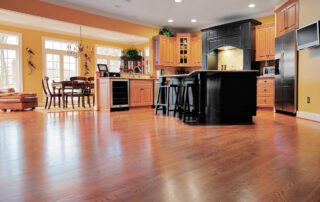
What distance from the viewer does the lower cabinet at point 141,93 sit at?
7438 millimetres

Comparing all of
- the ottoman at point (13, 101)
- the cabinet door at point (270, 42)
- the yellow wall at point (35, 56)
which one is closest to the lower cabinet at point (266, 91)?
the cabinet door at point (270, 42)

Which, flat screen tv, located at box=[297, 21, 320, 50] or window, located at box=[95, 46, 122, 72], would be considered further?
window, located at box=[95, 46, 122, 72]

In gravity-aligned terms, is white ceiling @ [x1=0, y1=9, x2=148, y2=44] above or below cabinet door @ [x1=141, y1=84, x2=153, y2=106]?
above

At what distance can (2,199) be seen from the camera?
1.32m

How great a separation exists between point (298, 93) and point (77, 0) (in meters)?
5.85

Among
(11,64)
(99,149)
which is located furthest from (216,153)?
(11,64)

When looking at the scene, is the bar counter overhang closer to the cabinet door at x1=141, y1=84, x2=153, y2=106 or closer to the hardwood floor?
the hardwood floor

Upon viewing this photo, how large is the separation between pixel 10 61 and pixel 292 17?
28.9 ft

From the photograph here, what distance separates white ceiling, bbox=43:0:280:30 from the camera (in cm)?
651

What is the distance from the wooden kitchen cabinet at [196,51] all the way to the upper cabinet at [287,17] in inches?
125

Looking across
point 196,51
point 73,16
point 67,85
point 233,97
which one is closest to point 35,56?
point 67,85

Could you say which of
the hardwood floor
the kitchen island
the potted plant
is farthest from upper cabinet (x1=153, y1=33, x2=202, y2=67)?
the hardwood floor

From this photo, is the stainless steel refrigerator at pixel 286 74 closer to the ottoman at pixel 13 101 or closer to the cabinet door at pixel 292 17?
the cabinet door at pixel 292 17

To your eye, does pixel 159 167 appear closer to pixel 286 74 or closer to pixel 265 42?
pixel 286 74
